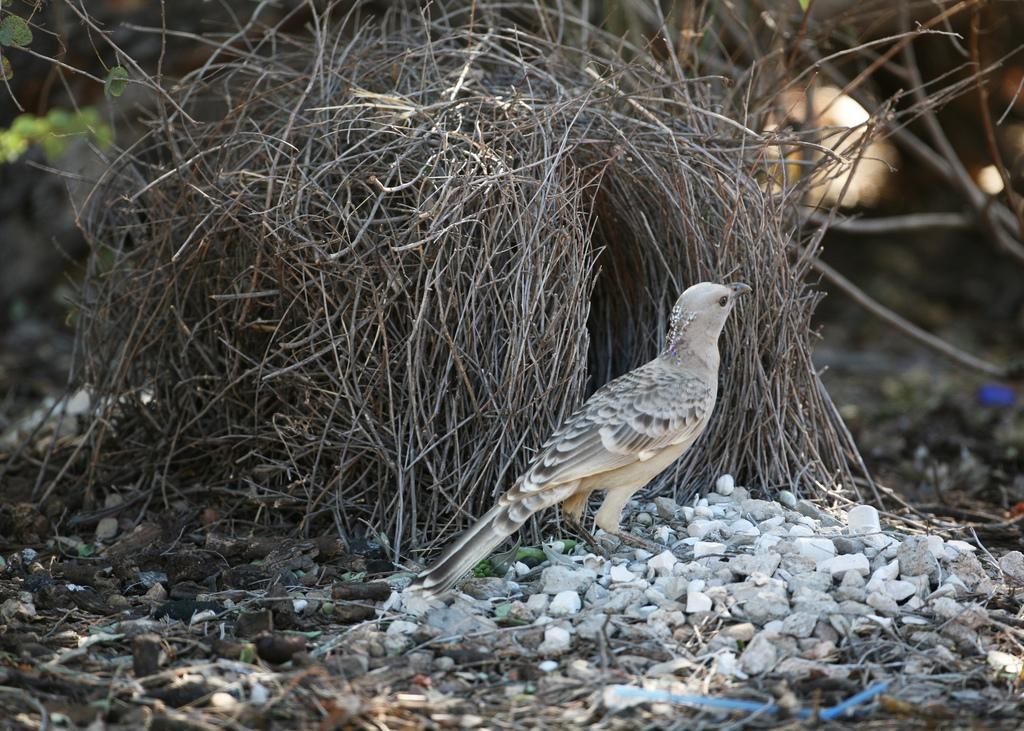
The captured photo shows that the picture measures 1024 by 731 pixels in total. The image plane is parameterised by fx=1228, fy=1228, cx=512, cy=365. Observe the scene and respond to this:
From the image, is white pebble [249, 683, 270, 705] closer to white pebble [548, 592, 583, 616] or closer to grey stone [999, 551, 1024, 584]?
white pebble [548, 592, 583, 616]

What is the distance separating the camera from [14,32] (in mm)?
3748

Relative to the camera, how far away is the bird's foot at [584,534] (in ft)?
13.1

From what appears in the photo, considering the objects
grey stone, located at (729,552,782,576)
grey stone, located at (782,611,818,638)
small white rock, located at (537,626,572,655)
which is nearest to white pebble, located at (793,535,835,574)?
grey stone, located at (729,552,782,576)

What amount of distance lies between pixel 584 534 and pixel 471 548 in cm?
57

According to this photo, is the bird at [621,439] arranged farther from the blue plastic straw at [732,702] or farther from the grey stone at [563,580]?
the blue plastic straw at [732,702]

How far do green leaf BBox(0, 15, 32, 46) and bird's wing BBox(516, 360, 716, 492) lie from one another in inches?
80.2

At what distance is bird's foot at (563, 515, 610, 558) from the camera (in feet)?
13.1

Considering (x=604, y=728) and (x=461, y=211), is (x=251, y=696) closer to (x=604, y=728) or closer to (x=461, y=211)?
(x=604, y=728)

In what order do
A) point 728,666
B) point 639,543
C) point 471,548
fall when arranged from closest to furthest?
1. point 728,666
2. point 471,548
3. point 639,543

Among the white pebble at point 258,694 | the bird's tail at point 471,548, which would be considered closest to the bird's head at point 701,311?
the bird's tail at point 471,548

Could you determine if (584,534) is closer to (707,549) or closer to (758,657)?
(707,549)

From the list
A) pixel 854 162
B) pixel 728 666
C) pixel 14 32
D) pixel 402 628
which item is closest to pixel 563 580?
pixel 402 628

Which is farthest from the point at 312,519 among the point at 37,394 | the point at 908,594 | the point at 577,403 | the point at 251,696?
the point at 37,394

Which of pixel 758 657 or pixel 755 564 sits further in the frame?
pixel 755 564
